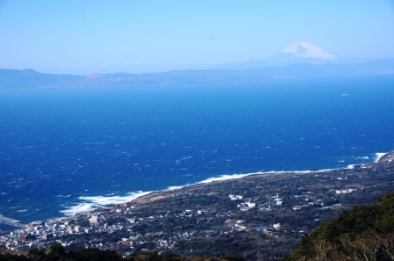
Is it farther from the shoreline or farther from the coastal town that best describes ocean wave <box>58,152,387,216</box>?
the coastal town

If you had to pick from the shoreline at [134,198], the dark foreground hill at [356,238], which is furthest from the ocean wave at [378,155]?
the dark foreground hill at [356,238]

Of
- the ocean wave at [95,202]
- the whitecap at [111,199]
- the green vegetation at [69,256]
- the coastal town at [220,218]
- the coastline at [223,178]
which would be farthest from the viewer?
the coastline at [223,178]

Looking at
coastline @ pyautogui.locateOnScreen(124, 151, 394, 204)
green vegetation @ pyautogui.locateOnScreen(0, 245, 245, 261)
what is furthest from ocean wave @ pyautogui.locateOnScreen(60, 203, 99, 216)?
green vegetation @ pyautogui.locateOnScreen(0, 245, 245, 261)

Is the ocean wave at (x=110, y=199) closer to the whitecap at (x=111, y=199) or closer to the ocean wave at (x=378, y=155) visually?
the whitecap at (x=111, y=199)

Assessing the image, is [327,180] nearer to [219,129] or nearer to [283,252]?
[283,252]

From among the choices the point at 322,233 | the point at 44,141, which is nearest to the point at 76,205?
the point at 322,233

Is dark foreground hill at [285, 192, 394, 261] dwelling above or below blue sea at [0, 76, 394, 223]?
above
